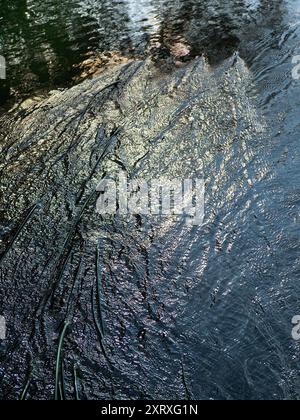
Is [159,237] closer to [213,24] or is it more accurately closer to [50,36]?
[213,24]

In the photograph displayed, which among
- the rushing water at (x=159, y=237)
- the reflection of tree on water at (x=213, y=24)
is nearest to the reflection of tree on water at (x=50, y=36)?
the rushing water at (x=159, y=237)

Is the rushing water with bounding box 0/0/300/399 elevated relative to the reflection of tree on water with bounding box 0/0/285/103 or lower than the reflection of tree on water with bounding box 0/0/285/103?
lower

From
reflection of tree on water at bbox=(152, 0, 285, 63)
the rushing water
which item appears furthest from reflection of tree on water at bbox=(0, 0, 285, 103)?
the rushing water

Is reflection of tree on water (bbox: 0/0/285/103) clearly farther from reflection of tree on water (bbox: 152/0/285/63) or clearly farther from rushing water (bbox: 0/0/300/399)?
rushing water (bbox: 0/0/300/399)

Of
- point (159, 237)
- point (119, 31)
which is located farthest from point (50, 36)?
point (159, 237)

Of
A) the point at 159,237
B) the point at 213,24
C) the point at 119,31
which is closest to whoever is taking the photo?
the point at 159,237

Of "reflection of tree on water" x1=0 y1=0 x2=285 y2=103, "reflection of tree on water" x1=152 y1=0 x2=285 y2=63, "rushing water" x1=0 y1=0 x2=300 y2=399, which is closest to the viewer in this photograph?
"rushing water" x1=0 y1=0 x2=300 y2=399

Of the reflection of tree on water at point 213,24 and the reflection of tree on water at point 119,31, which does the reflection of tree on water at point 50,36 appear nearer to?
the reflection of tree on water at point 119,31

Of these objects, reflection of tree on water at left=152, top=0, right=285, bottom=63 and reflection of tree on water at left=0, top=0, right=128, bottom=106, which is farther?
reflection of tree on water at left=152, top=0, right=285, bottom=63

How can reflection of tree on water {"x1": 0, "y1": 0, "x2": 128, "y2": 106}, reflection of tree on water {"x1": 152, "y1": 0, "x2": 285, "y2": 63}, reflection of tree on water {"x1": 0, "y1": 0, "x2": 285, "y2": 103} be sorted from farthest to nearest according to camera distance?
reflection of tree on water {"x1": 152, "y1": 0, "x2": 285, "y2": 63} < reflection of tree on water {"x1": 0, "y1": 0, "x2": 285, "y2": 103} < reflection of tree on water {"x1": 0, "y1": 0, "x2": 128, "y2": 106}
